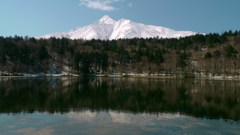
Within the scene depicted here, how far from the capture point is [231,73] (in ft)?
634

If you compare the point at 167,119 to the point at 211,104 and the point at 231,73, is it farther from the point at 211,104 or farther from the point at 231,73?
the point at 231,73

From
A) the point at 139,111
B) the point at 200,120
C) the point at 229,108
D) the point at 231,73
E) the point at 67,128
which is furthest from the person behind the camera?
the point at 231,73

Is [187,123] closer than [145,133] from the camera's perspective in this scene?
No

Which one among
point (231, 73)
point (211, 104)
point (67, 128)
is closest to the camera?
point (67, 128)

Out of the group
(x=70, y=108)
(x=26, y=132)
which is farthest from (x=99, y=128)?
(x=70, y=108)

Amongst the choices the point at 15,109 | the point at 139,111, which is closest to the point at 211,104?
the point at 139,111

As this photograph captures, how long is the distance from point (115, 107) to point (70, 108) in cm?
840

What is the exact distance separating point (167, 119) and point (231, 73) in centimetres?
15741

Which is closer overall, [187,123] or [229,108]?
[187,123]

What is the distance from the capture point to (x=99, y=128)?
40.0 meters

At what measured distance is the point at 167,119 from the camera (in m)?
47.7

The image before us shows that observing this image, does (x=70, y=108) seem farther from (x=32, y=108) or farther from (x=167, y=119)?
(x=167, y=119)

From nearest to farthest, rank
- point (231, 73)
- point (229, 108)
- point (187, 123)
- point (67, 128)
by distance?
point (67, 128), point (187, 123), point (229, 108), point (231, 73)

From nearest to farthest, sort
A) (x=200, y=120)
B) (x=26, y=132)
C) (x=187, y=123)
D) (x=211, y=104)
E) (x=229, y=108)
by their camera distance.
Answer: (x=26, y=132) → (x=187, y=123) → (x=200, y=120) → (x=229, y=108) → (x=211, y=104)
